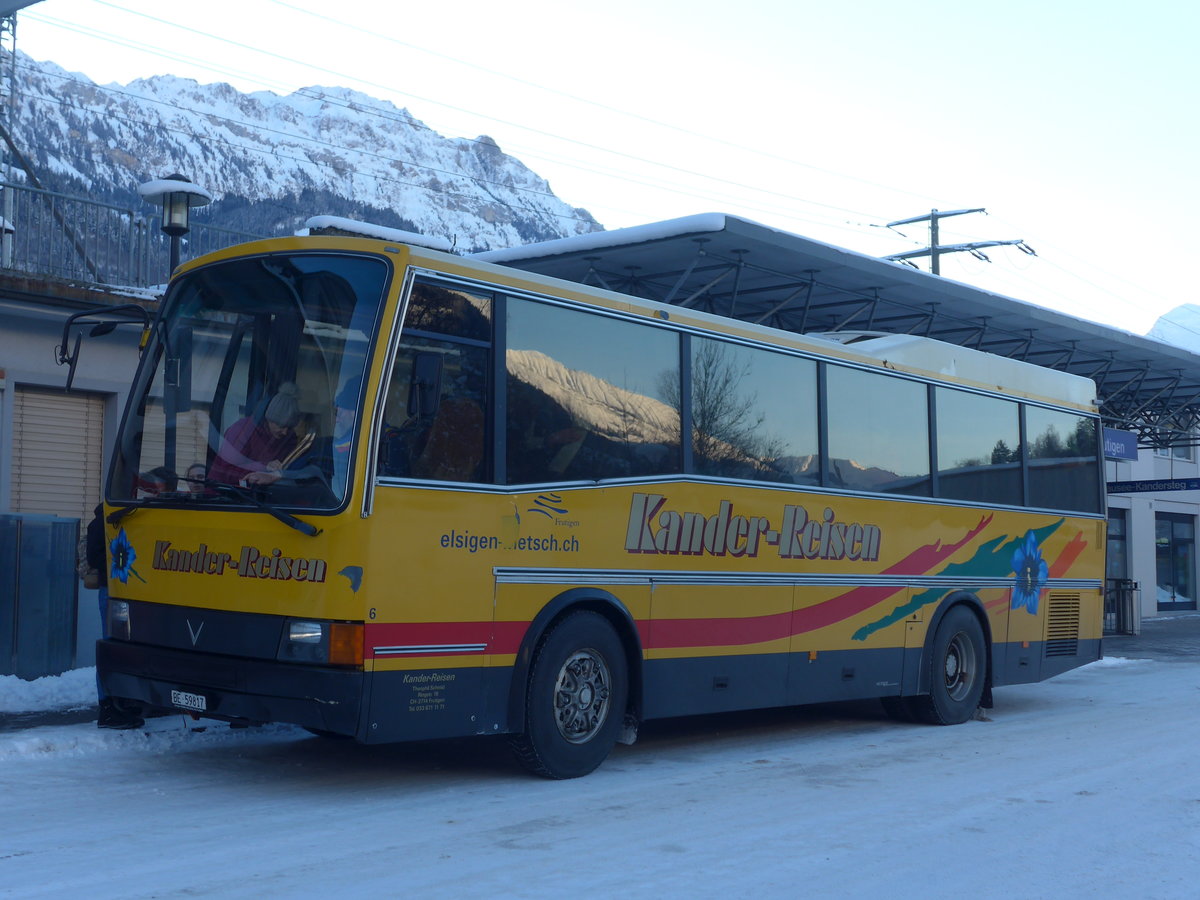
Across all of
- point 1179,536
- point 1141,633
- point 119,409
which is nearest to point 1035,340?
point 1141,633

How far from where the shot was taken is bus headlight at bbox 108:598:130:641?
8266mm

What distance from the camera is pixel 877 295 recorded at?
17.4 metres

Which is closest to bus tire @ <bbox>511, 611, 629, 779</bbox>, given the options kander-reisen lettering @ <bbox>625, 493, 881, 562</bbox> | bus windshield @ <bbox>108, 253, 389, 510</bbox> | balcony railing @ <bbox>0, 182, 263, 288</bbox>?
kander-reisen lettering @ <bbox>625, 493, 881, 562</bbox>

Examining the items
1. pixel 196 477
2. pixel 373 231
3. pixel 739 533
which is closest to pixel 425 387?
pixel 196 477

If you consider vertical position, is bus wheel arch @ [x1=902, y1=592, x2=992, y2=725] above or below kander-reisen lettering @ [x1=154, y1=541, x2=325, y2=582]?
below

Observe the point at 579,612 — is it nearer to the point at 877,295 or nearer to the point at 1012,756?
the point at 1012,756

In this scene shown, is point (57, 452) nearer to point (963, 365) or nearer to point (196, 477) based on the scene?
point (196, 477)

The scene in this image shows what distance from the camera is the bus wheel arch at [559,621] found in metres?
8.10

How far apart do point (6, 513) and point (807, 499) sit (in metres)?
7.10

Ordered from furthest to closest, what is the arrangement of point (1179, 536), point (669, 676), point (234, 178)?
point (234, 178) < point (1179, 536) < point (669, 676)

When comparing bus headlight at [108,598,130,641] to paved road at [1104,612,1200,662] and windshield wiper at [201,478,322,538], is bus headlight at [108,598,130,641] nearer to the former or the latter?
windshield wiper at [201,478,322,538]

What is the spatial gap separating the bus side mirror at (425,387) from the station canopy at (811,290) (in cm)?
662

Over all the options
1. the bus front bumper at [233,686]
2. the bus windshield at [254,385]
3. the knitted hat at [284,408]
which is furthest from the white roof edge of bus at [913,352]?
the bus front bumper at [233,686]

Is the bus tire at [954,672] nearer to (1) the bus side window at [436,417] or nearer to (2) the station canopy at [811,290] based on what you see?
(2) the station canopy at [811,290]
